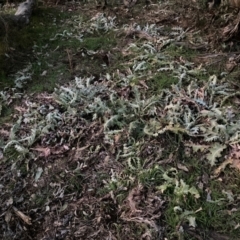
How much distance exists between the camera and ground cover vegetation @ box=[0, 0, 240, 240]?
171 inches

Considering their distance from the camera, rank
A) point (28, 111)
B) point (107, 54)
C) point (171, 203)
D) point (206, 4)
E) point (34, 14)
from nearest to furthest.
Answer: point (171, 203) < point (28, 111) < point (107, 54) < point (206, 4) < point (34, 14)

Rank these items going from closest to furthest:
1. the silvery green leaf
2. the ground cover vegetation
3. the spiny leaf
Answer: the ground cover vegetation, the spiny leaf, the silvery green leaf

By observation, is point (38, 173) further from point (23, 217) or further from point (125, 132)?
point (125, 132)

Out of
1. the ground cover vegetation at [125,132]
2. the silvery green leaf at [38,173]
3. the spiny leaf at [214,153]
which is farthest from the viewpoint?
the silvery green leaf at [38,173]

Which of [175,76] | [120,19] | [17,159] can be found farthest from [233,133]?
[120,19]

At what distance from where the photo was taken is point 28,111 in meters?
5.80

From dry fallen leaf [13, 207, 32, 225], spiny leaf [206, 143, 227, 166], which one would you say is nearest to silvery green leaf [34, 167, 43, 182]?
dry fallen leaf [13, 207, 32, 225]

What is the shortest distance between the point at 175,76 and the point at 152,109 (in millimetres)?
912

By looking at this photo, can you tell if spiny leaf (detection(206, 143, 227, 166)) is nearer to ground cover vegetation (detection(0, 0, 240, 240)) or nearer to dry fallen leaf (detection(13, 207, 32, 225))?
ground cover vegetation (detection(0, 0, 240, 240))

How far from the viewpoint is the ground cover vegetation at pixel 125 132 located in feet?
14.3

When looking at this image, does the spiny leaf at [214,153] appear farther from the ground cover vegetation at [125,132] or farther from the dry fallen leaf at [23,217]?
the dry fallen leaf at [23,217]

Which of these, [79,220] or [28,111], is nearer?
[79,220]

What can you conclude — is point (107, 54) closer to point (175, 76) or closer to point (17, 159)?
point (175, 76)

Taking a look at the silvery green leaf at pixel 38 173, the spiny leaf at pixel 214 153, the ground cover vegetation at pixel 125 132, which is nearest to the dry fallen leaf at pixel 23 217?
the ground cover vegetation at pixel 125 132
